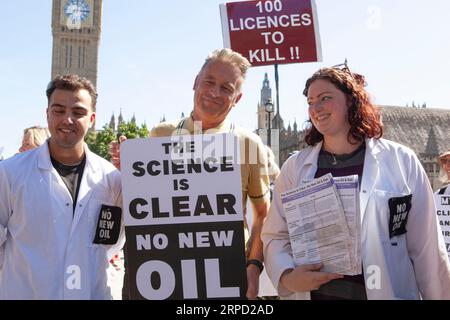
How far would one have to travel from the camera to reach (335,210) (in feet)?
8.43

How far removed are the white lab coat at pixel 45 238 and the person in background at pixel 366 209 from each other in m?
1.01

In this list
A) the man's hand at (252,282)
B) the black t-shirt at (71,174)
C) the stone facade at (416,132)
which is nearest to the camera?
the man's hand at (252,282)

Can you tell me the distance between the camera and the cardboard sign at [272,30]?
5.73 m

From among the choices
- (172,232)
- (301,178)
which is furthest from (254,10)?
(172,232)

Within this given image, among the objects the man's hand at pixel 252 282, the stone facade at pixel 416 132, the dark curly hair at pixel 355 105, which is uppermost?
the stone facade at pixel 416 132

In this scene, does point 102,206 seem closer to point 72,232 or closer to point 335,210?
point 72,232

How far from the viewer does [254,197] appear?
3104 mm

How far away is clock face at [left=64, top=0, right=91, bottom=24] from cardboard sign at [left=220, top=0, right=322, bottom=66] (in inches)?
3372

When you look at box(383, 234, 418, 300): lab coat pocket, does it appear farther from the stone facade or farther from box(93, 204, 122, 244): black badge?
the stone facade

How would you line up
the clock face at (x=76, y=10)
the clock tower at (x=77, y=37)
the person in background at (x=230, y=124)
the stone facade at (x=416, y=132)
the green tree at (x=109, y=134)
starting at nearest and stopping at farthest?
the person in background at (x=230, y=124) < the green tree at (x=109, y=134) < the stone facade at (x=416, y=132) < the clock face at (x=76, y=10) < the clock tower at (x=77, y=37)

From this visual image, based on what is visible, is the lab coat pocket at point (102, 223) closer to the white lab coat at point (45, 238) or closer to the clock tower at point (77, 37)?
the white lab coat at point (45, 238)

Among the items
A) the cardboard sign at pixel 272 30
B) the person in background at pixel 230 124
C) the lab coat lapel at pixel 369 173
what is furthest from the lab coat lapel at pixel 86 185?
the cardboard sign at pixel 272 30

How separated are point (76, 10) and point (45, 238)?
90250 mm

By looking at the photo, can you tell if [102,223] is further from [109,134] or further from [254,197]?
[109,134]
